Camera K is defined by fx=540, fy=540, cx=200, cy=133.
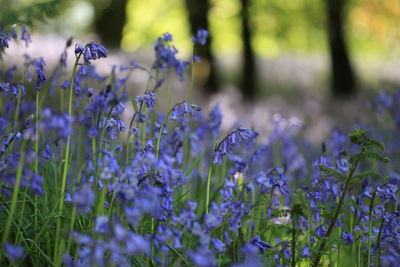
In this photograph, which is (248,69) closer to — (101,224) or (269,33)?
(269,33)

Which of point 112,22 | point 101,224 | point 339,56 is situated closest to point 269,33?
point 112,22

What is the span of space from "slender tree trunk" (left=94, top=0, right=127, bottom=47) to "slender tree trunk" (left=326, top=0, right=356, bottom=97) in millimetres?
6221

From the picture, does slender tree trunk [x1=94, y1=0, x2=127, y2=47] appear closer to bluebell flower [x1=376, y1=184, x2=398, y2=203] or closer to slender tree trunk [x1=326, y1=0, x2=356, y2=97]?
slender tree trunk [x1=326, y1=0, x2=356, y2=97]

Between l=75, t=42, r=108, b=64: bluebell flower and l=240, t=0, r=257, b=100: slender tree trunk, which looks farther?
l=240, t=0, r=257, b=100: slender tree trunk

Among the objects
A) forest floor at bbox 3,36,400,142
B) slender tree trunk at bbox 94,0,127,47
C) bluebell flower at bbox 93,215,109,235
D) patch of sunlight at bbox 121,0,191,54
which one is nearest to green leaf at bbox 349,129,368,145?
bluebell flower at bbox 93,215,109,235

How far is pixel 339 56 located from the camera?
14.5 metres

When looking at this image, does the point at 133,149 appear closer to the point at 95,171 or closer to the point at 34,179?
the point at 95,171

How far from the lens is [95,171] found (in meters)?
2.41

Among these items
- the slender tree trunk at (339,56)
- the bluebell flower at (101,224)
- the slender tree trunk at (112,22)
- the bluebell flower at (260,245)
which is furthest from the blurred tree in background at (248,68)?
the bluebell flower at (101,224)

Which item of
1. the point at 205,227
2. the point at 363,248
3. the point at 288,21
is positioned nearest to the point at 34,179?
the point at 205,227

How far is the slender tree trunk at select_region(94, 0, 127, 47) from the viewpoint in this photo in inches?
640

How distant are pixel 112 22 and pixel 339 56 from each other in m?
6.77

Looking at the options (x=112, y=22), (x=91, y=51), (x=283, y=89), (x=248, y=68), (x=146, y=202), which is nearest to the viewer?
(x=146, y=202)

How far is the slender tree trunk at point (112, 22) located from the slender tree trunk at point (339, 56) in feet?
20.4
